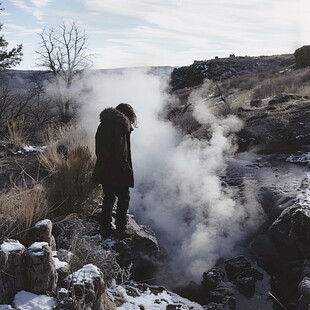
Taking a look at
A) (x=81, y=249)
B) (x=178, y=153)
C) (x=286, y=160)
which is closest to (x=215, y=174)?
(x=178, y=153)

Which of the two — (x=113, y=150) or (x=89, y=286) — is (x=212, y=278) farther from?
(x=89, y=286)

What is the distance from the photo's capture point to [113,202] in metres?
5.46

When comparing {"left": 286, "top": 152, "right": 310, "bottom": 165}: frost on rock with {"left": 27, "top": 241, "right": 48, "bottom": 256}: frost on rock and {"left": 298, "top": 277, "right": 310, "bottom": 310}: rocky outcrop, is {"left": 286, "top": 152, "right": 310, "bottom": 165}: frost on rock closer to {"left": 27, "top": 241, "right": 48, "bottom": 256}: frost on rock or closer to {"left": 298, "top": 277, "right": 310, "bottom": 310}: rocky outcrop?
{"left": 298, "top": 277, "right": 310, "bottom": 310}: rocky outcrop

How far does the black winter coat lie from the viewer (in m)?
5.09

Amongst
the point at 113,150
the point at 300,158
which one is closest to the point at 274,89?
the point at 300,158

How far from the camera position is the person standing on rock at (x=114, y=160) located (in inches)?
201

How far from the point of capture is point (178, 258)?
6.07 meters

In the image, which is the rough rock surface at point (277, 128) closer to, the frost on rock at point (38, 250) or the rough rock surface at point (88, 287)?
the rough rock surface at point (88, 287)

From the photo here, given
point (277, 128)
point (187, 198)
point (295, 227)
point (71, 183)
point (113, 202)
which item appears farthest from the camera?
point (277, 128)

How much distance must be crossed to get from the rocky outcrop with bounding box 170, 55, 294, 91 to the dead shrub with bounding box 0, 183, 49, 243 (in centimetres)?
3964

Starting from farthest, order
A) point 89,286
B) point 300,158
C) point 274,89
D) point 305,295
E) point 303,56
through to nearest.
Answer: point 303,56, point 274,89, point 300,158, point 305,295, point 89,286

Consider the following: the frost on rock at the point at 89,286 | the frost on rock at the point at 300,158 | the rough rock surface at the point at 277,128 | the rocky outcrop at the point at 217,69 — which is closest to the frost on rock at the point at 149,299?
the frost on rock at the point at 89,286

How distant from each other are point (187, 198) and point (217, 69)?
4025 cm

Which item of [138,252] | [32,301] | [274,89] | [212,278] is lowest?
[212,278]
